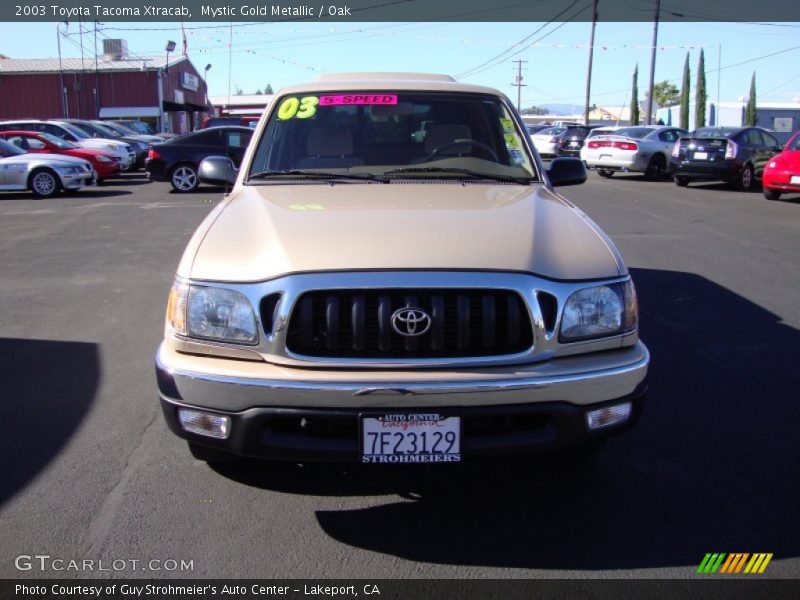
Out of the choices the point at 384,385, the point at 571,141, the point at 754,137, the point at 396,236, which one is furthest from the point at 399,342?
the point at 571,141

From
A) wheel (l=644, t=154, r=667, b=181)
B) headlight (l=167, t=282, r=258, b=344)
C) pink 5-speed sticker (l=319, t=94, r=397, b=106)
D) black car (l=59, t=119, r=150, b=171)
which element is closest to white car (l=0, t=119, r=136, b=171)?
black car (l=59, t=119, r=150, b=171)

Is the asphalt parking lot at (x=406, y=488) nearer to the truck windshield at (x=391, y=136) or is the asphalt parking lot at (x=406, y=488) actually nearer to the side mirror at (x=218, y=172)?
the side mirror at (x=218, y=172)

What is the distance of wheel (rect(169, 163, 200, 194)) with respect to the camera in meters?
15.8

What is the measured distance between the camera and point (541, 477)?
11.3 ft

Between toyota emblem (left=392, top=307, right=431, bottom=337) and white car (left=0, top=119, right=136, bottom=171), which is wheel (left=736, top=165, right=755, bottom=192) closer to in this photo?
white car (left=0, top=119, right=136, bottom=171)

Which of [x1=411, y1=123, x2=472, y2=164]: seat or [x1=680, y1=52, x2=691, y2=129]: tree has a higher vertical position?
[x1=680, y1=52, x2=691, y2=129]: tree

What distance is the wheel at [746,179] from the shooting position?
1750 centimetres

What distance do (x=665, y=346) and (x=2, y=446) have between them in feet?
13.8

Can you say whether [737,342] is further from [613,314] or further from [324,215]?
[324,215]

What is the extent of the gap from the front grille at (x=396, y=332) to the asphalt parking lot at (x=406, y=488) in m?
0.78

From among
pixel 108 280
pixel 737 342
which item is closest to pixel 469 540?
pixel 737 342

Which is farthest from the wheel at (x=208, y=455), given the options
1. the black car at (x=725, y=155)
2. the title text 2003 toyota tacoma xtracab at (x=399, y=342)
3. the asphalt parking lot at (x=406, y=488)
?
the black car at (x=725, y=155)

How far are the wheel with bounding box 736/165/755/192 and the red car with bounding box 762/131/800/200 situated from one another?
2819 mm
